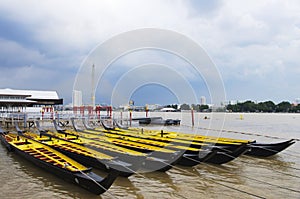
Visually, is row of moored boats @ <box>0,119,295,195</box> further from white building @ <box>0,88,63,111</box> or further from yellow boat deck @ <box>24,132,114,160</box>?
white building @ <box>0,88,63,111</box>

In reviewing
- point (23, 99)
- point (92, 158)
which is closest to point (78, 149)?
point (92, 158)

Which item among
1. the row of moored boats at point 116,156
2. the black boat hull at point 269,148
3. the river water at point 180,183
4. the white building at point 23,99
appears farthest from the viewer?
the white building at point 23,99

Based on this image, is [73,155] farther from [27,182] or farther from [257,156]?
[257,156]

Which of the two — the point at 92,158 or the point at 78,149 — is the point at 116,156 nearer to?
the point at 92,158

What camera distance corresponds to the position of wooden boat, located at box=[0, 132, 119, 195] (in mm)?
6547

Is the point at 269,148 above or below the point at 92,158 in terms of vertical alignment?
below

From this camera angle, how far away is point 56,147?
10.6 m

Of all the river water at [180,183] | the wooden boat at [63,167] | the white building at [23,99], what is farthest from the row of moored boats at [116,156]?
the white building at [23,99]

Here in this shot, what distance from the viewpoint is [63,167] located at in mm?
7707

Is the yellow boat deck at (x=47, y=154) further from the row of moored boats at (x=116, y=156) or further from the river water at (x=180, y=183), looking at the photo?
the river water at (x=180, y=183)

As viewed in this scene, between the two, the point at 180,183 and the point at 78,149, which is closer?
the point at 180,183

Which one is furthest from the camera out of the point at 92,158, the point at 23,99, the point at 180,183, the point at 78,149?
the point at 23,99

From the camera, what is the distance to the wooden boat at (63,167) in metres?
6.55

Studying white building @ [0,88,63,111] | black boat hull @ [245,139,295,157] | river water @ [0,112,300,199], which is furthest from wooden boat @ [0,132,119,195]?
white building @ [0,88,63,111]
